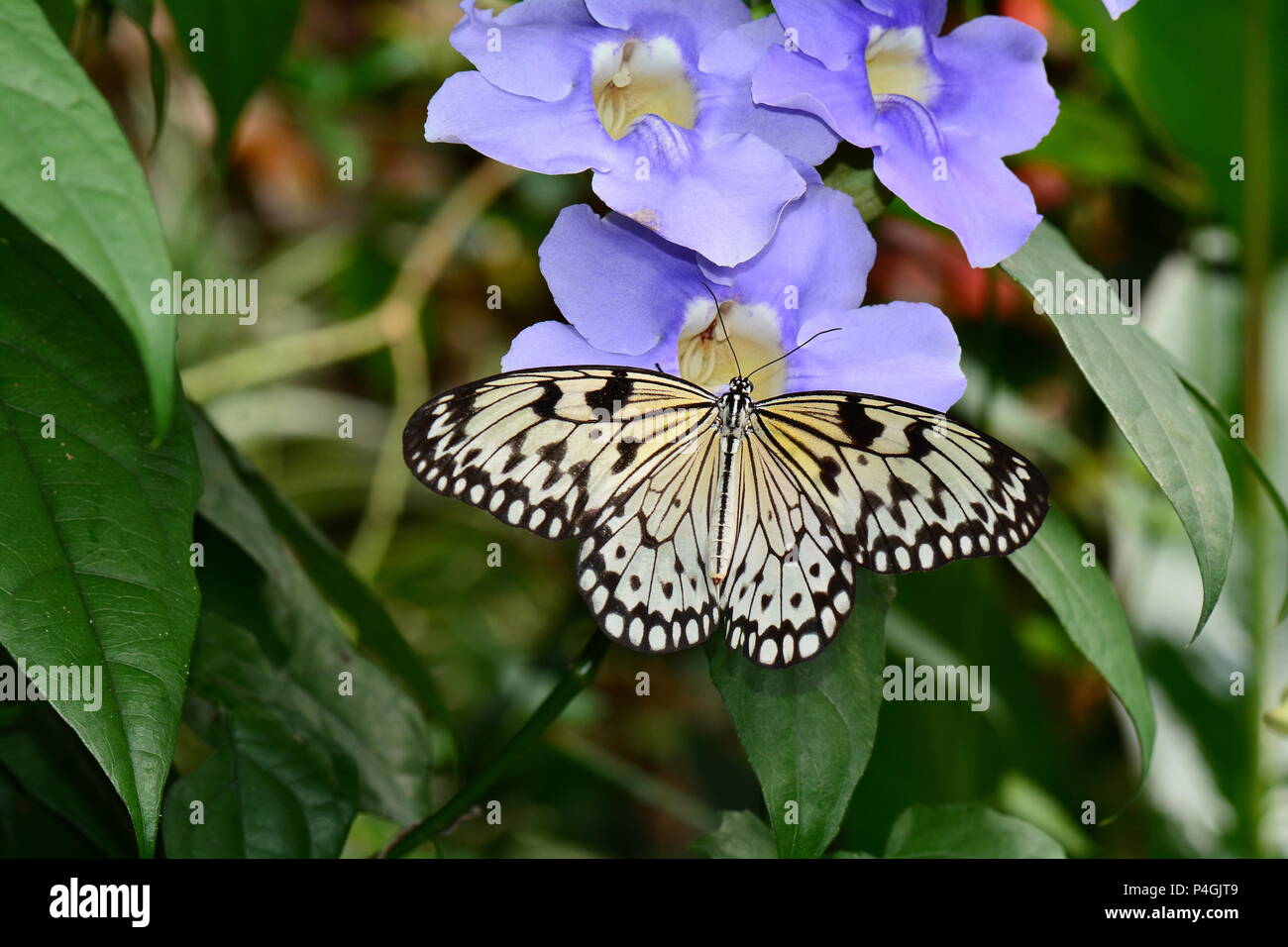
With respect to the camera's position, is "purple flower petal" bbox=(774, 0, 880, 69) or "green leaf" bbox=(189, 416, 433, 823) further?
"green leaf" bbox=(189, 416, 433, 823)

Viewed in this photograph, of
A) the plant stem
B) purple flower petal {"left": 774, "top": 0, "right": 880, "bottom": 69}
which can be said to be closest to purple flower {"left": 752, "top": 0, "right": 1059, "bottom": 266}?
purple flower petal {"left": 774, "top": 0, "right": 880, "bottom": 69}

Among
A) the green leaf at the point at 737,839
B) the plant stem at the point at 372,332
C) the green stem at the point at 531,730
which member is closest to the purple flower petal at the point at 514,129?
the green stem at the point at 531,730

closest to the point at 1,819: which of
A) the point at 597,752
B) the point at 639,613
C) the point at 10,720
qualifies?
the point at 10,720

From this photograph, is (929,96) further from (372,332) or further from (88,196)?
(372,332)

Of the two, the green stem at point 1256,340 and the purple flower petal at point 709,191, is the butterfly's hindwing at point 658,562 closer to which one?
the purple flower petal at point 709,191

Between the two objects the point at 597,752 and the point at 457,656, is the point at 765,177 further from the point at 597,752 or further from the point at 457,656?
the point at 457,656

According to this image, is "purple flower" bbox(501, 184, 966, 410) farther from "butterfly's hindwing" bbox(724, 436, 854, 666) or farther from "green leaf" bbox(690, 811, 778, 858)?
"green leaf" bbox(690, 811, 778, 858)
